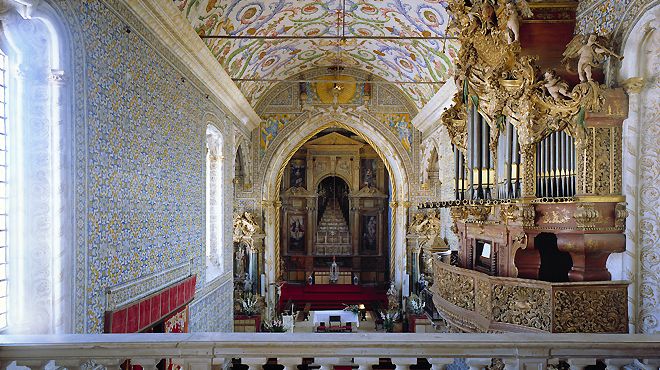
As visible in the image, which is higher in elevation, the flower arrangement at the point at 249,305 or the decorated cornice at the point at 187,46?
the decorated cornice at the point at 187,46

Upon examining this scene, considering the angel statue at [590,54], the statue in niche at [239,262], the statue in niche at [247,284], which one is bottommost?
the statue in niche at [247,284]

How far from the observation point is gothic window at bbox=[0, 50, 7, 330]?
179 inches

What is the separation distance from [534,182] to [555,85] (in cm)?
129

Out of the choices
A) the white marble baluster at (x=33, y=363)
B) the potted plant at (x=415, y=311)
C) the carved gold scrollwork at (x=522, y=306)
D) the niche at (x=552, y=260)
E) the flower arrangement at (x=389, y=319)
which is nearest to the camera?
the white marble baluster at (x=33, y=363)

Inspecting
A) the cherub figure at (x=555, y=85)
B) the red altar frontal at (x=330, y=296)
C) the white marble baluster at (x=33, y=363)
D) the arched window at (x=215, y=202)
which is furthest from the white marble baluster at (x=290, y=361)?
the red altar frontal at (x=330, y=296)

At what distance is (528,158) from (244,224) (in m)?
11.6

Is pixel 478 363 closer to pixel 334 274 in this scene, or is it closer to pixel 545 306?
pixel 545 306

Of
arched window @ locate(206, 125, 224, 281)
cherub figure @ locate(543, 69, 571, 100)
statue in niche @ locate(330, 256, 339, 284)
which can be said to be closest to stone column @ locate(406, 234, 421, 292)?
statue in niche @ locate(330, 256, 339, 284)

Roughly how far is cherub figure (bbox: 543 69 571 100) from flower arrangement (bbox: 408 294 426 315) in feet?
34.2

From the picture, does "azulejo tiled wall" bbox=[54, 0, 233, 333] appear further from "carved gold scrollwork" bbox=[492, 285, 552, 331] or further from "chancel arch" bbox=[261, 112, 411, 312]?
"chancel arch" bbox=[261, 112, 411, 312]

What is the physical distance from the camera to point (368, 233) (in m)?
24.0

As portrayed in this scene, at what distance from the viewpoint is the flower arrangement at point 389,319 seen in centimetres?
1578

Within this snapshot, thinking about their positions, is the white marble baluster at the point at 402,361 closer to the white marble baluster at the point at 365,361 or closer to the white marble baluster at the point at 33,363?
the white marble baluster at the point at 365,361

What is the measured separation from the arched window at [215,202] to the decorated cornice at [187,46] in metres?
1.05
